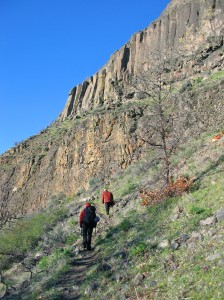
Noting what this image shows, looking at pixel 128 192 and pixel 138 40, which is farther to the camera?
pixel 138 40

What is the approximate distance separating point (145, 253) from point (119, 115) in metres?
30.3

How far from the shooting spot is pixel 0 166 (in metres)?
54.5

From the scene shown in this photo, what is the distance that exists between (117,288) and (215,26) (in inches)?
1807

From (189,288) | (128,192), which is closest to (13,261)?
(128,192)

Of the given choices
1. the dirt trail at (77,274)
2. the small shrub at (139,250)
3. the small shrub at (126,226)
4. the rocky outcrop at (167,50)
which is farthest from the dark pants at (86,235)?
the rocky outcrop at (167,50)

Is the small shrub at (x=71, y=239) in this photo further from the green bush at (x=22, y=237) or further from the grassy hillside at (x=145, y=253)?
the green bush at (x=22, y=237)

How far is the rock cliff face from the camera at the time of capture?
3369 centimetres

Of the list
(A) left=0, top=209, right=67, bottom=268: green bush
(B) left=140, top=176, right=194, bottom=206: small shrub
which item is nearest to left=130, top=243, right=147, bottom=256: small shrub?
(B) left=140, top=176, right=194, bottom=206: small shrub

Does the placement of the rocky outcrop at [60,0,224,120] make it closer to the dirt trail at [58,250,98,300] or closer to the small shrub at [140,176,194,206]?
the small shrub at [140,176,194,206]

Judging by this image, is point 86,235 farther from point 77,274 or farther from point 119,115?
point 119,115

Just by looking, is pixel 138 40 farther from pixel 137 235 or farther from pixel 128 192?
pixel 137 235

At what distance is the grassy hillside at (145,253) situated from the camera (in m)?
6.90

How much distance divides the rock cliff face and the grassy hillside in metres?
A: 12.5

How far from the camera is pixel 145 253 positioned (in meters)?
8.76
